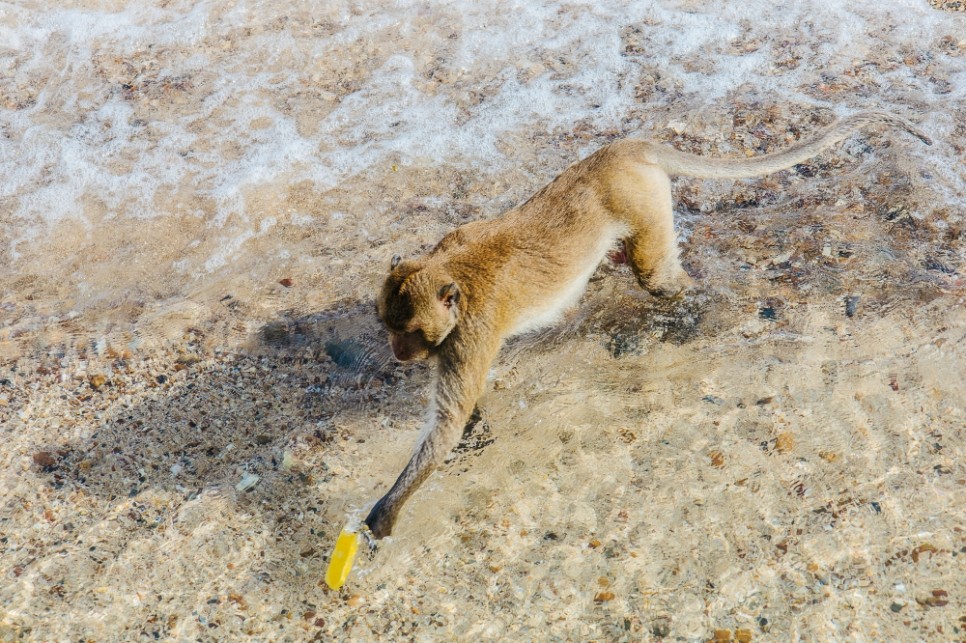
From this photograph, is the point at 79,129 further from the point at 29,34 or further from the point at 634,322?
the point at 634,322

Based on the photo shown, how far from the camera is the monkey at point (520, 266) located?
14.3 ft

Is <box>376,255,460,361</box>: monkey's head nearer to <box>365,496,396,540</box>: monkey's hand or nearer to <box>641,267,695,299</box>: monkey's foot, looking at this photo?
<box>365,496,396,540</box>: monkey's hand

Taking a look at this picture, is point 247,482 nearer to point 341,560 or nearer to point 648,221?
point 341,560

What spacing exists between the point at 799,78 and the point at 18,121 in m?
7.32

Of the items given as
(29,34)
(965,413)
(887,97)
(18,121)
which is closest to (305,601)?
(965,413)

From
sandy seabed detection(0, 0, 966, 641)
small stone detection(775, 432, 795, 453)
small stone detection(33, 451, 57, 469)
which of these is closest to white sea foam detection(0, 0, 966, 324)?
sandy seabed detection(0, 0, 966, 641)

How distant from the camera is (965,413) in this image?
180 inches

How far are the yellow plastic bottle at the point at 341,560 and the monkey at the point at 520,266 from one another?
0.13 meters

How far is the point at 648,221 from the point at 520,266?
0.89m

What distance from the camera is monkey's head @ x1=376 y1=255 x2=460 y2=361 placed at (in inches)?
169

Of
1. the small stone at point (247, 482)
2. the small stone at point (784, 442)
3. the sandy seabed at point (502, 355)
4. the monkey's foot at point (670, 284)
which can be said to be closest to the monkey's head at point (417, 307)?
the sandy seabed at point (502, 355)

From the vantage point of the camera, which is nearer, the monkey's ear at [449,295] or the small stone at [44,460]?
the monkey's ear at [449,295]

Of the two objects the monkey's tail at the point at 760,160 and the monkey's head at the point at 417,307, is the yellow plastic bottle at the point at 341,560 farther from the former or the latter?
the monkey's tail at the point at 760,160

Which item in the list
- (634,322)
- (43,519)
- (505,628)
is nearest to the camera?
(505,628)
